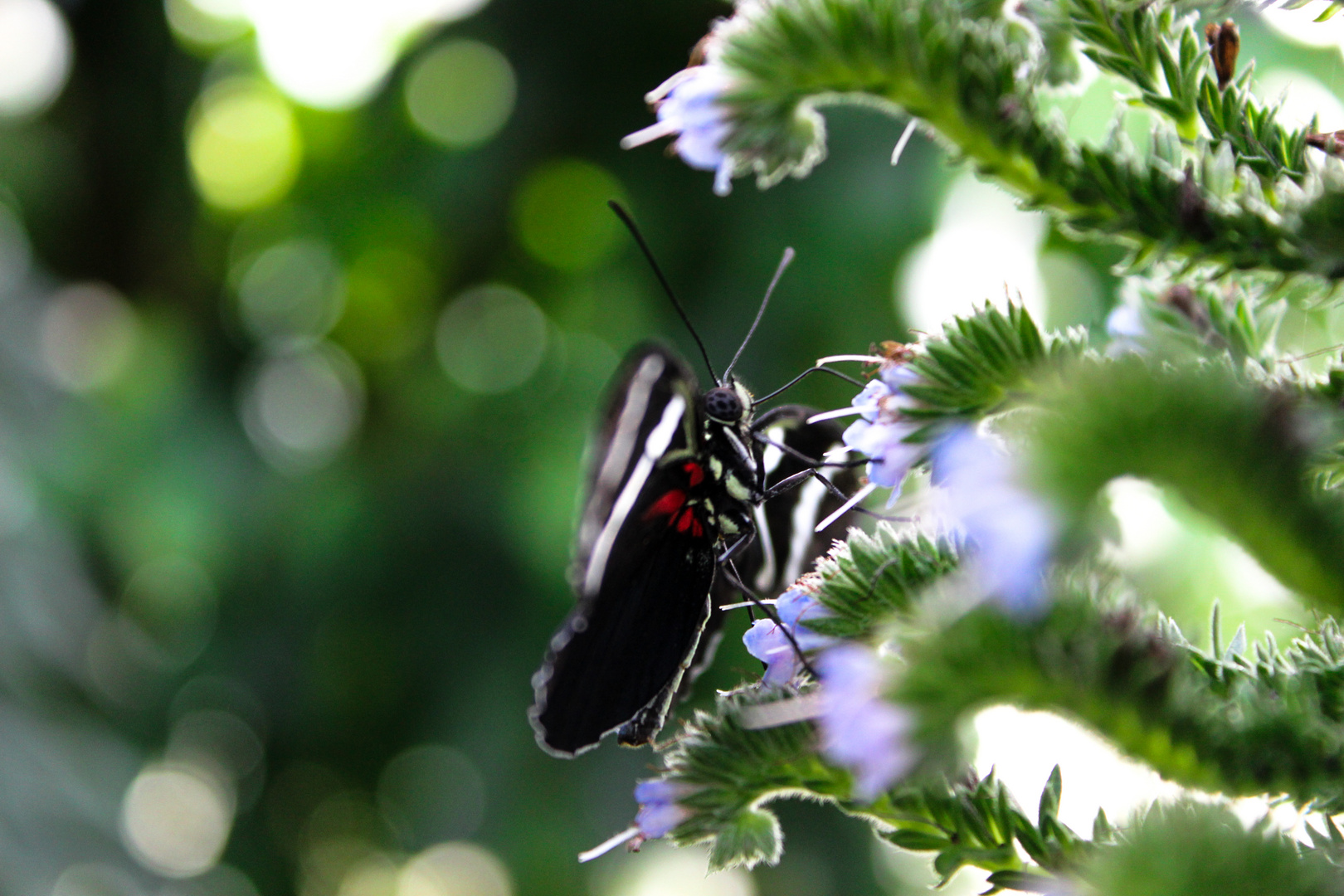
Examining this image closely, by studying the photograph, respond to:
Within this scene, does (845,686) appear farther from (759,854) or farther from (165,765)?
(165,765)

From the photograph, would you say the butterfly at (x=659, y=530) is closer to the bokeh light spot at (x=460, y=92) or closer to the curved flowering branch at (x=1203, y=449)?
the curved flowering branch at (x=1203, y=449)

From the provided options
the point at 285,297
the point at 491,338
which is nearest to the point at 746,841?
the point at 491,338

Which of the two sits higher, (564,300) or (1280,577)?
(1280,577)

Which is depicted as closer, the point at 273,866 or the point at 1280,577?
the point at 1280,577

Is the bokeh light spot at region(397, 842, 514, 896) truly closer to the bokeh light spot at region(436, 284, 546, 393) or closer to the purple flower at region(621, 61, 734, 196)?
the bokeh light spot at region(436, 284, 546, 393)

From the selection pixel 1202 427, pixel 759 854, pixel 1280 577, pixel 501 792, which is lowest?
pixel 501 792

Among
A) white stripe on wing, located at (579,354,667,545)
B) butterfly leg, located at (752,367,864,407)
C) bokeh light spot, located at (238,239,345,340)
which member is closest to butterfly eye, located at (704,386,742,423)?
butterfly leg, located at (752,367,864,407)

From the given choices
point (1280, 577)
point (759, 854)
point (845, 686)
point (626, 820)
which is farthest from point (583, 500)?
point (626, 820)

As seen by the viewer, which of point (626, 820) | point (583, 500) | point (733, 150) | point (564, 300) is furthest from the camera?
point (564, 300)
